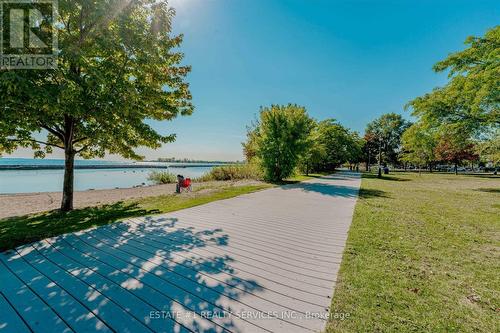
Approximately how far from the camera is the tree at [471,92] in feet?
39.3

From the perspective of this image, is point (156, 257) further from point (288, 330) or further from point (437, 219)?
point (437, 219)

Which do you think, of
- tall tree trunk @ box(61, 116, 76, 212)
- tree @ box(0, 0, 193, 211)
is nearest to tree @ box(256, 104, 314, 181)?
tree @ box(0, 0, 193, 211)

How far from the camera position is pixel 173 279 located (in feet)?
10.9

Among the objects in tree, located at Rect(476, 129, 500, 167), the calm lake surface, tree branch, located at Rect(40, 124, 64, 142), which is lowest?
the calm lake surface

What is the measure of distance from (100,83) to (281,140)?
516 inches

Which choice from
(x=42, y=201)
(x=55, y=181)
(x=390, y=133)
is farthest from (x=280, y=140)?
(x=390, y=133)

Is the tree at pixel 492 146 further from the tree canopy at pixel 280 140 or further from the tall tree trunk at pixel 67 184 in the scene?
the tall tree trunk at pixel 67 184

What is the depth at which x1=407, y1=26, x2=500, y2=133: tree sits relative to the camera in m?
12.0

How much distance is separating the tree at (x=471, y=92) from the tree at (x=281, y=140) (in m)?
9.42

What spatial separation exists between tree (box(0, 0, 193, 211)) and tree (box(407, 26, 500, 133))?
16.2 meters

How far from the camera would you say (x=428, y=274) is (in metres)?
3.57

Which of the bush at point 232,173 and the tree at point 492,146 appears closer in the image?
the tree at point 492,146

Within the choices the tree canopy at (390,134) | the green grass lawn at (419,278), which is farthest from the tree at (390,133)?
the green grass lawn at (419,278)

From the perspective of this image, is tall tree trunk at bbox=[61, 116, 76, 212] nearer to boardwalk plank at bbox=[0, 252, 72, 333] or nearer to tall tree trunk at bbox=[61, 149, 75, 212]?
tall tree trunk at bbox=[61, 149, 75, 212]
